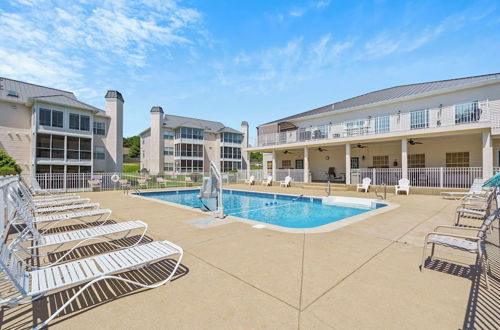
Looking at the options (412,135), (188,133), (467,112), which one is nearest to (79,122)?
(188,133)

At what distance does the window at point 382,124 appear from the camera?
57.9ft

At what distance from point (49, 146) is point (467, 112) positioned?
32424 mm

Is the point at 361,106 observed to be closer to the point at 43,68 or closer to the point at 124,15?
the point at 124,15

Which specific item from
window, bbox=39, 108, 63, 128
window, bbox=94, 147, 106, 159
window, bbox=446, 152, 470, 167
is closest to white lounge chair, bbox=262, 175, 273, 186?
window, bbox=446, 152, 470, 167

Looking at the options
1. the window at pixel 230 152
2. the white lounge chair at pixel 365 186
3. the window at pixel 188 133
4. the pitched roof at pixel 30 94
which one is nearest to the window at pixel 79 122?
the pitched roof at pixel 30 94

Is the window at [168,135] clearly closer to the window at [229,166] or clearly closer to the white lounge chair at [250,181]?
the window at [229,166]

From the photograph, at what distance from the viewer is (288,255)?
3.93 metres

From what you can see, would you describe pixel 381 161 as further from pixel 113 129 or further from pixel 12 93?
pixel 12 93

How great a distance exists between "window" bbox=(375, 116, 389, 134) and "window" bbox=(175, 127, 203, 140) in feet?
83.0

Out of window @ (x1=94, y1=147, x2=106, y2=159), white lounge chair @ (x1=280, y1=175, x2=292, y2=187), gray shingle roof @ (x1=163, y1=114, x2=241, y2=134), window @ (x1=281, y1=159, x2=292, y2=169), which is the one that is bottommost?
white lounge chair @ (x1=280, y1=175, x2=292, y2=187)

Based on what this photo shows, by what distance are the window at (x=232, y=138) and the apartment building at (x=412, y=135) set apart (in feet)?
52.3

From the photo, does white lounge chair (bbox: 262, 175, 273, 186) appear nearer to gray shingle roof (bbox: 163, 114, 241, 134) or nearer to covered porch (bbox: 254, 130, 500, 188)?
covered porch (bbox: 254, 130, 500, 188)

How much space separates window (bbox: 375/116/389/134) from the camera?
17.7 m

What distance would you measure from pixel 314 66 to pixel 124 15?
12.7 metres
